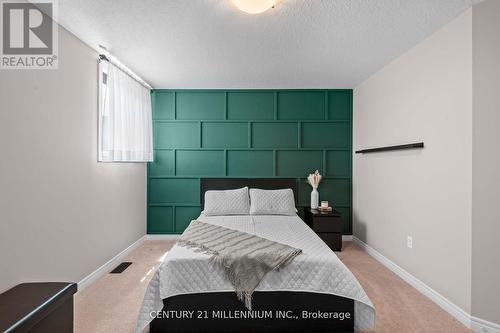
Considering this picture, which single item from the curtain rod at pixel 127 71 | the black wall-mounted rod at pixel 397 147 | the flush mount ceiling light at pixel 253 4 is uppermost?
the curtain rod at pixel 127 71

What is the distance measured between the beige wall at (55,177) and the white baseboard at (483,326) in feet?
11.1

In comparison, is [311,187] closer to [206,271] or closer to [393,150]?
[393,150]

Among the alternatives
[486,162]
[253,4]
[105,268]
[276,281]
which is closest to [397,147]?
[486,162]

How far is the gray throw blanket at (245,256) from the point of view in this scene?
1942mm

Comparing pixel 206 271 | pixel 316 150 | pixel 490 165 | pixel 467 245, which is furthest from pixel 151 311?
pixel 316 150

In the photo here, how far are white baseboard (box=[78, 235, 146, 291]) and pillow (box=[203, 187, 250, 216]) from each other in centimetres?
116

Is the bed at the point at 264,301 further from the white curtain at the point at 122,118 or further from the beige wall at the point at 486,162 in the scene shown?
the white curtain at the point at 122,118

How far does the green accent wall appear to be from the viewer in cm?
435

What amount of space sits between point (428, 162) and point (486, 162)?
22.1 inches

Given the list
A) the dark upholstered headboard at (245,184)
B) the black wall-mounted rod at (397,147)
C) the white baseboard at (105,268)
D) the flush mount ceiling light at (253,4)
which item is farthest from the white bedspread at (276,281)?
the dark upholstered headboard at (245,184)

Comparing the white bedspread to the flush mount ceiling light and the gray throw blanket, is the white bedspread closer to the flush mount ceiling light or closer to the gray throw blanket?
the gray throw blanket

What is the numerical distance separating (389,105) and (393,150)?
59 centimetres

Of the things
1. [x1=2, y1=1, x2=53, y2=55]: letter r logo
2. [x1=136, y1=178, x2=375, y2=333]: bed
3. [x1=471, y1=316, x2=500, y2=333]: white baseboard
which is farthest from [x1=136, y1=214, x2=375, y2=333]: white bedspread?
[x1=2, y1=1, x2=53, y2=55]: letter r logo

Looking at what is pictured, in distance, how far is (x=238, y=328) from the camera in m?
1.97
